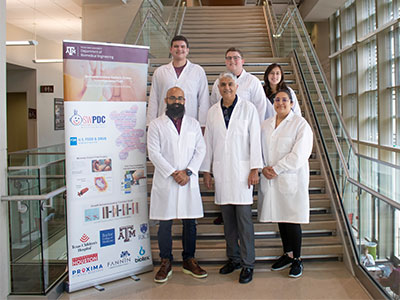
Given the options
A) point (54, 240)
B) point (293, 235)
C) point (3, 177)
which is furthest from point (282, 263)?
point (3, 177)

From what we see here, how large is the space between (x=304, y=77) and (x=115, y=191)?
13.4 feet

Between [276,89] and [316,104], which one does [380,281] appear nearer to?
[276,89]

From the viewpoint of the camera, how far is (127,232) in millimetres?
3660

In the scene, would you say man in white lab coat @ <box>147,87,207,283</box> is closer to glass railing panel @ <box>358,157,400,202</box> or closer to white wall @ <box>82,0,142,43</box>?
glass railing panel @ <box>358,157,400,202</box>

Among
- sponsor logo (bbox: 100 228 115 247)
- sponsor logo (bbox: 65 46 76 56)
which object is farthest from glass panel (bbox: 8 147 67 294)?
sponsor logo (bbox: 65 46 76 56)

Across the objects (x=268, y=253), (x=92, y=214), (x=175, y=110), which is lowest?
(x=268, y=253)

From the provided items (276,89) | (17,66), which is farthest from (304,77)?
(17,66)

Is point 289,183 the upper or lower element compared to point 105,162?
lower

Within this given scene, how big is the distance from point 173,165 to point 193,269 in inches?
40.0

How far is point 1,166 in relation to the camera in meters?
3.08

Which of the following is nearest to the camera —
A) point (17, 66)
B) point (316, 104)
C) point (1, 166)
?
point (1, 166)

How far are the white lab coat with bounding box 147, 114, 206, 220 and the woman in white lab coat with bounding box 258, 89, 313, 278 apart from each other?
2.06ft

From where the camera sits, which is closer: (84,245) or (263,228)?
(84,245)

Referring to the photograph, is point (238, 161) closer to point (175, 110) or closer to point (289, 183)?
point (289, 183)
